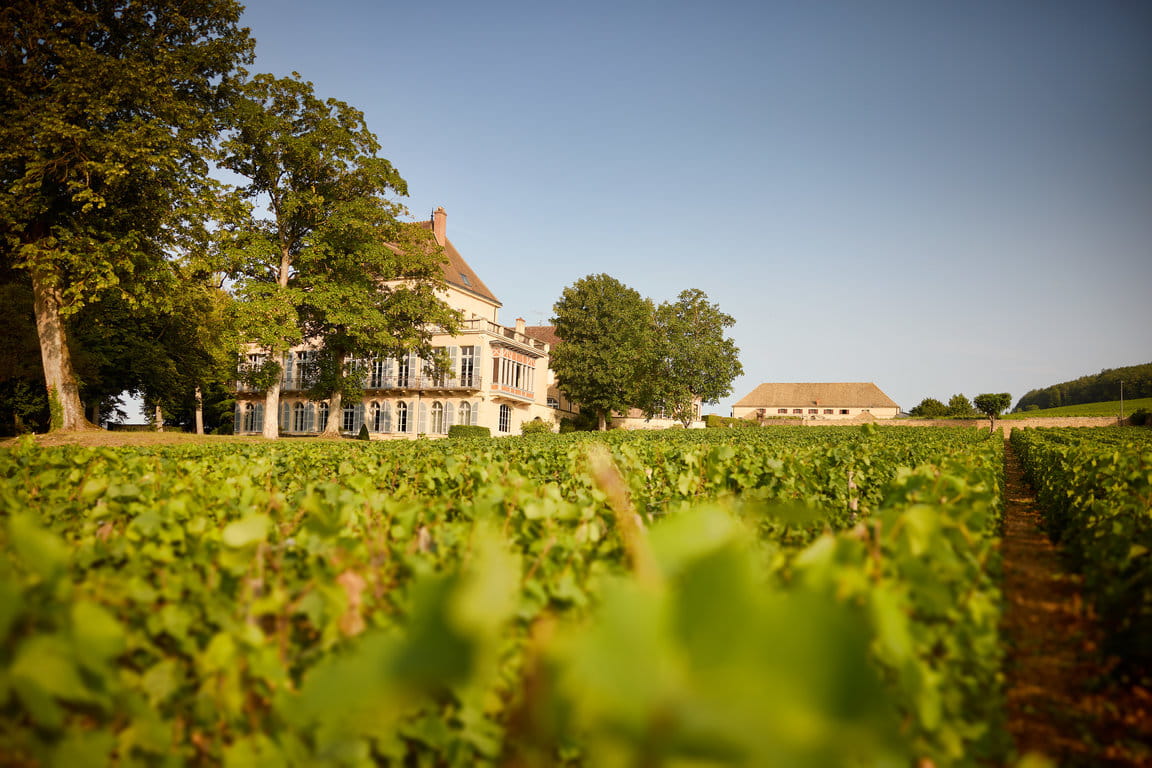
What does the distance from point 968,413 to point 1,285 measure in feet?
324

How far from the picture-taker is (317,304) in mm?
23531

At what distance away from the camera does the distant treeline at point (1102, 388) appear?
91.6 metres

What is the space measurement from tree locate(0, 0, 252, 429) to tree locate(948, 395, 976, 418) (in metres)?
92.7

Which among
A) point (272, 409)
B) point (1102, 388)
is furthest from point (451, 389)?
point (1102, 388)

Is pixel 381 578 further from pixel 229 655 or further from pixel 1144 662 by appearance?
pixel 1144 662

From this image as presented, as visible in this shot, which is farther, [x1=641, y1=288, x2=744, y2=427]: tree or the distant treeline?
the distant treeline

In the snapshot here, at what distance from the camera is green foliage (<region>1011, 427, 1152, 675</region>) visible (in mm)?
2414

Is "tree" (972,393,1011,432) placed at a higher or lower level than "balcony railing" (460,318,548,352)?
lower

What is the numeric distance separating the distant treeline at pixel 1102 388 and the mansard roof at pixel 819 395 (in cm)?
3893

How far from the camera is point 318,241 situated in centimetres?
2394

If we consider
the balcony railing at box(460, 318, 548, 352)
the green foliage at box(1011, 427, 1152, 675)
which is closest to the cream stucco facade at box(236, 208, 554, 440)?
the balcony railing at box(460, 318, 548, 352)

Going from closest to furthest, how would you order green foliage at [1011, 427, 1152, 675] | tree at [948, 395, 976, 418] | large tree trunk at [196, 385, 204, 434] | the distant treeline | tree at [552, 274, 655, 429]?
1. green foliage at [1011, 427, 1152, 675]
2. large tree trunk at [196, 385, 204, 434]
3. tree at [552, 274, 655, 429]
4. tree at [948, 395, 976, 418]
5. the distant treeline

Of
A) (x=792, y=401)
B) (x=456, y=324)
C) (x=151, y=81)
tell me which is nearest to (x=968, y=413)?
(x=792, y=401)

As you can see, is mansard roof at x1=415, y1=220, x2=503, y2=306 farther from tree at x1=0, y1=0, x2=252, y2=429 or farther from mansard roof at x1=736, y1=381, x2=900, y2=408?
mansard roof at x1=736, y1=381, x2=900, y2=408
